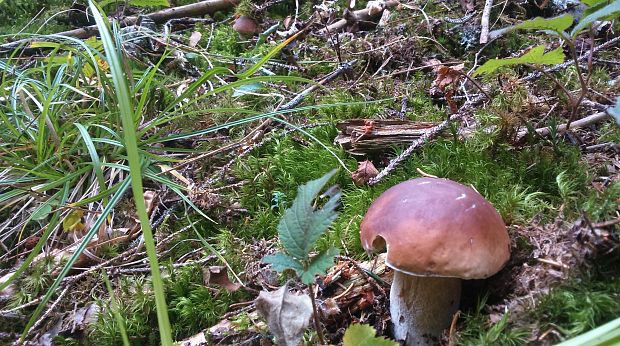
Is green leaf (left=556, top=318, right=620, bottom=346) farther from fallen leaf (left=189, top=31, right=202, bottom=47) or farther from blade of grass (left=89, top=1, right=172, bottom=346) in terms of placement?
fallen leaf (left=189, top=31, right=202, bottom=47)

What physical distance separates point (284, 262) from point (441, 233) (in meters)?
0.36

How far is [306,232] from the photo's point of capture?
1.05 metres

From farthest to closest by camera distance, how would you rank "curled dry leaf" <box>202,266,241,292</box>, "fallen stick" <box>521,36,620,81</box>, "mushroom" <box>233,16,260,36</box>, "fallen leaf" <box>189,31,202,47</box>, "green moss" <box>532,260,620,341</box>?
1. "mushroom" <box>233,16,260,36</box>
2. "fallen leaf" <box>189,31,202,47</box>
3. "fallen stick" <box>521,36,620,81</box>
4. "curled dry leaf" <box>202,266,241,292</box>
5. "green moss" <box>532,260,620,341</box>

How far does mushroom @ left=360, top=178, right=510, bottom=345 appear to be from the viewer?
3.47 feet

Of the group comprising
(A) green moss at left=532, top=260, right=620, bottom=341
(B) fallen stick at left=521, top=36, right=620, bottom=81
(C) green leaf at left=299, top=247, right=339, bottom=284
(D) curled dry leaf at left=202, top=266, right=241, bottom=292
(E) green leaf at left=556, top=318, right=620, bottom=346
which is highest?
(E) green leaf at left=556, top=318, right=620, bottom=346

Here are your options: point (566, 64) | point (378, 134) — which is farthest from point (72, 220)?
point (566, 64)

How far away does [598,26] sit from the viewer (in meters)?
2.28

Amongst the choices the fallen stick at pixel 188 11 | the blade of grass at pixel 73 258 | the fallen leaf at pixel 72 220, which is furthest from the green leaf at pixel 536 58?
the fallen stick at pixel 188 11

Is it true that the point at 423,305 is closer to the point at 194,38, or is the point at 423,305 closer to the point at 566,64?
the point at 566,64

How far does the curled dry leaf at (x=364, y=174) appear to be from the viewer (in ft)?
6.02

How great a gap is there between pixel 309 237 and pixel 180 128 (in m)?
1.52

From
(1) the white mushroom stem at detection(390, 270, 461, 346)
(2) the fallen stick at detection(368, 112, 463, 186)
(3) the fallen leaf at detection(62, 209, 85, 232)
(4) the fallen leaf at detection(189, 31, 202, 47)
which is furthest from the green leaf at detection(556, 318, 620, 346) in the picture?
(4) the fallen leaf at detection(189, 31, 202, 47)

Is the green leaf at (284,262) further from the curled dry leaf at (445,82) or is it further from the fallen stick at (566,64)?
the fallen stick at (566,64)

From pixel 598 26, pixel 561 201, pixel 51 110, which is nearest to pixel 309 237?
pixel 561 201
